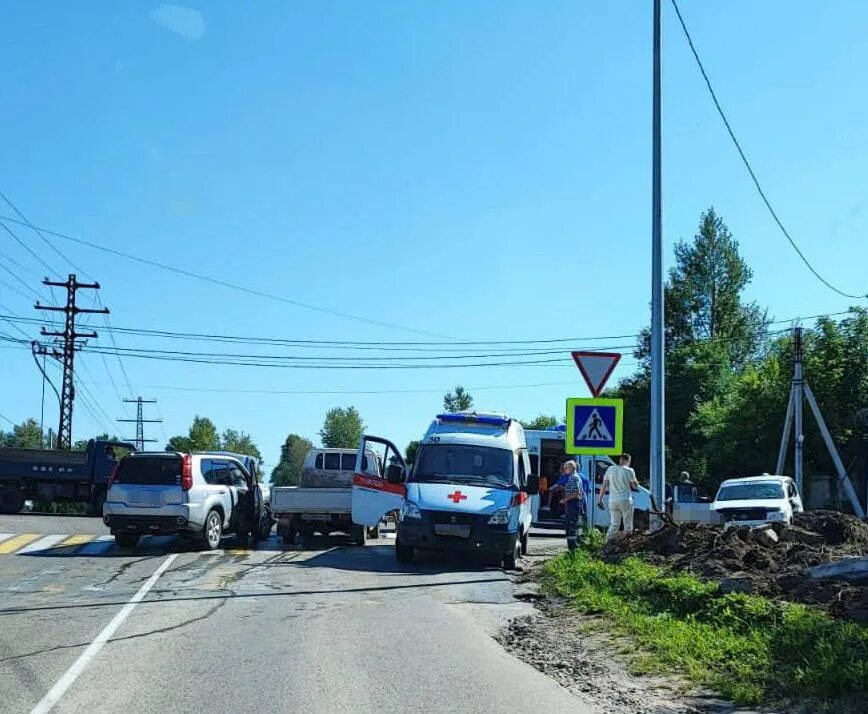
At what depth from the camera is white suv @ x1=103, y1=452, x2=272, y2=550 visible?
18.2m

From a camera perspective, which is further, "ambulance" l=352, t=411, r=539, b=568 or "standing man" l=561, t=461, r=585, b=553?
"standing man" l=561, t=461, r=585, b=553

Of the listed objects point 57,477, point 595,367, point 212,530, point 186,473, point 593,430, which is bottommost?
point 212,530

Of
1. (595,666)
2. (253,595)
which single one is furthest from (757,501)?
(595,666)

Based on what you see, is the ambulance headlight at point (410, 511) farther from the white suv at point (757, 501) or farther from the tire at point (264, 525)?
the white suv at point (757, 501)

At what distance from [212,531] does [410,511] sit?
478 cm

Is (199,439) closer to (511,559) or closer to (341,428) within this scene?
(341,428)

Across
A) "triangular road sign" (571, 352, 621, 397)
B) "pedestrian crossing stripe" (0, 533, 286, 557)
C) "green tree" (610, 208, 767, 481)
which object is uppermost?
"green tree" (610, 208, 767, 481)

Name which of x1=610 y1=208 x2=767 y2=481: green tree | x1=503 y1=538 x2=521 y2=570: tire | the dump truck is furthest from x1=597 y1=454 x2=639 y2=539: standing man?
x1=610 y1=208 x2=767 y2=481: green tree

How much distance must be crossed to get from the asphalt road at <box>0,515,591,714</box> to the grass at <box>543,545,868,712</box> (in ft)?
4.05

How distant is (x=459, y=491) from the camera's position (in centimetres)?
1664

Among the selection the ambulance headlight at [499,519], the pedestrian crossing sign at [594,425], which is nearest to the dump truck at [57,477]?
the ambulance headlight at [499,519]

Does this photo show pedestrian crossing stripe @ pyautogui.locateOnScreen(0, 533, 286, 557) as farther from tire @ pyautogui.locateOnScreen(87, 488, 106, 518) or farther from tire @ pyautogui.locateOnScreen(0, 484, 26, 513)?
tire @ pyautogui.locateOnScreen(0, 484, 26, 513)

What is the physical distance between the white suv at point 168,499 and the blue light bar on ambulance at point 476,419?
4.81 metres

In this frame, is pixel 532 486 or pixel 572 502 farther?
pixel 572 502
